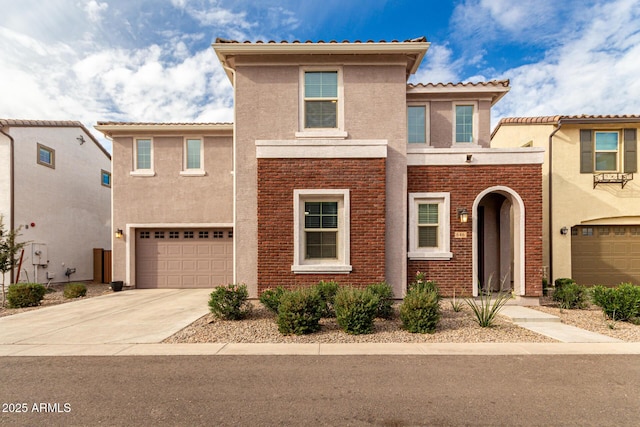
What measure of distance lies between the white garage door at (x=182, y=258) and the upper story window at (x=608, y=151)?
45.1ft

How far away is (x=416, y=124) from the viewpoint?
31.3ft

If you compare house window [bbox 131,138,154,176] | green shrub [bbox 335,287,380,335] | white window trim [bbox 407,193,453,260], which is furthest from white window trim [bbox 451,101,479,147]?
house window [bbox 131,138,154,176]

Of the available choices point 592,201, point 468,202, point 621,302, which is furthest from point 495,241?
point 592,201

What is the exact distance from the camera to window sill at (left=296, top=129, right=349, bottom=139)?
8.25m

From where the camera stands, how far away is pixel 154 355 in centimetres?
489

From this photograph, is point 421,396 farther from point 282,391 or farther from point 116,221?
point 116,221

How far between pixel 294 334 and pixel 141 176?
9.23 m

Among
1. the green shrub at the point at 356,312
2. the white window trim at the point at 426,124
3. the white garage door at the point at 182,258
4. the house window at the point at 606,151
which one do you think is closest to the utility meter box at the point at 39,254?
the white garage door at the point at 182,258

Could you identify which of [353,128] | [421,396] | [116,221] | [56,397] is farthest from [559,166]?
[116,221]

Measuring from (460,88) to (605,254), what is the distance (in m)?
8.35

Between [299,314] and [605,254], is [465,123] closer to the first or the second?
[605,254]

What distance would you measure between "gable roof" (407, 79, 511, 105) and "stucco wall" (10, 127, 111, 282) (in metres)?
15.3

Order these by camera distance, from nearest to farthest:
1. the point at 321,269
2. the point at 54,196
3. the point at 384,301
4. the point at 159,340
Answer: the point at 159,340 → the point at 384,301 → the point at 321,269 → the point at 54,196

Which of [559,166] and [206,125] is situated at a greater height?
[206,125]
